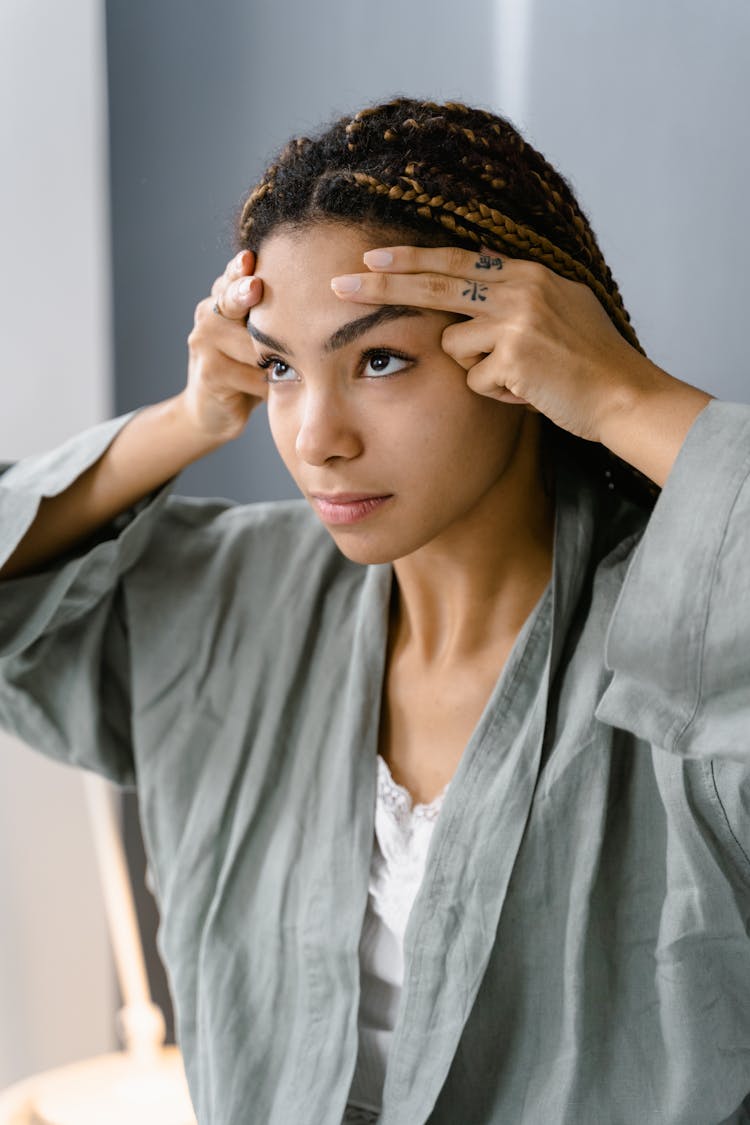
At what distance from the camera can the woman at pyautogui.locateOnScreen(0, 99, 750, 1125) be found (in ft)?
3.02

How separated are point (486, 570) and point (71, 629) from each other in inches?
17.3

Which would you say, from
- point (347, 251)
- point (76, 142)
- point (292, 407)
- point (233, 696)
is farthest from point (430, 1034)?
point (76, 142)

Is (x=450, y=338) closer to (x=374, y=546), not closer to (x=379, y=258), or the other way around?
(x=379, y=258)

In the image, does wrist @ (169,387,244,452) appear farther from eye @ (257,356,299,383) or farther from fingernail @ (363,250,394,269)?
fingernail @ (363,250,394,269)

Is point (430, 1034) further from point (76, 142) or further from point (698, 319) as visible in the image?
point (76, 142)

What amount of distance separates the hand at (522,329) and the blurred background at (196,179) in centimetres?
31

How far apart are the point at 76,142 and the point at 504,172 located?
33.4 inches

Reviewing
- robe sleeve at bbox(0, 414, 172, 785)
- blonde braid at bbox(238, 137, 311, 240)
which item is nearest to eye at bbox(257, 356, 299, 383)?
blonde braid at bbox(238, 137, 311, 240)

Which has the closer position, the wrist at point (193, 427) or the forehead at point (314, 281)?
the forehead at point (314, 281)

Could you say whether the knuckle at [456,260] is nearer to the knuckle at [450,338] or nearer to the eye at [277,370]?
the knuckle at [450,338]

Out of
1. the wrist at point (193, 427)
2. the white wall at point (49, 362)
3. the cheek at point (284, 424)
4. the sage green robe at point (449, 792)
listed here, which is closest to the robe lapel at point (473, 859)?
the sage green robe at point (449, 792)

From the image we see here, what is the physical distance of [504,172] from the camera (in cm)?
100

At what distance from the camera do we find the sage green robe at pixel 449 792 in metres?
0.83

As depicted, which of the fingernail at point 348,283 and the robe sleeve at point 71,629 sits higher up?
the fingernail at point 348,283
